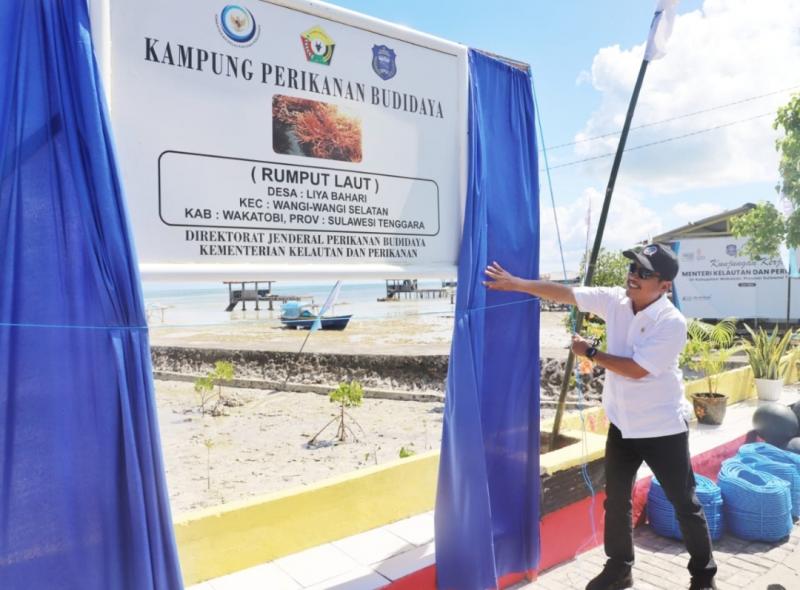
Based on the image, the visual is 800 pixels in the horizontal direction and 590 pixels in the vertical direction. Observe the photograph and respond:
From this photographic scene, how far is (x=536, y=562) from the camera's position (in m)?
3.04

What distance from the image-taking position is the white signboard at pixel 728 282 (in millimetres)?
16562

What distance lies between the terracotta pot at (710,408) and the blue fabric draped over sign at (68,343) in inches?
213

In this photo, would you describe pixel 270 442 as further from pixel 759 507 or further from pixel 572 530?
pixel 759 507

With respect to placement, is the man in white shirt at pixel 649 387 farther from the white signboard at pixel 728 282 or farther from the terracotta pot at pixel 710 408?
the white signboard at pixel 728 282

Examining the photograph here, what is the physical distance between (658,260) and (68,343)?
8.16ft

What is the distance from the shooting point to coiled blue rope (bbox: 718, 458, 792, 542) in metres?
3.63

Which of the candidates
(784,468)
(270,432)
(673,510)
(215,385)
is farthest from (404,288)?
(215,385)

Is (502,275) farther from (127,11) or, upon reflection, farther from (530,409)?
(127,11)

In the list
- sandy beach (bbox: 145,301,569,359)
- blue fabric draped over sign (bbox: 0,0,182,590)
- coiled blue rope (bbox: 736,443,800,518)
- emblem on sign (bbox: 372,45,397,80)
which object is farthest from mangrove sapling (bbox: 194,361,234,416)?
blue fabric draped over sign (bbox: 0,0,182,590)

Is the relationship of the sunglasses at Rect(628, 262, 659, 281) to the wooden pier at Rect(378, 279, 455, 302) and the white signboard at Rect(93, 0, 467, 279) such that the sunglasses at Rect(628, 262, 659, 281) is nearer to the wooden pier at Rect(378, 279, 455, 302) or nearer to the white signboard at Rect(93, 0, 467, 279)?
the white signboard at Rect(93, 0, 467, 279)

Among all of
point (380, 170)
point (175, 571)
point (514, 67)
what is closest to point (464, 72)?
point (514, 67)

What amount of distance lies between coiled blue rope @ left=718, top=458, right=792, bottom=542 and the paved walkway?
0.08 meters

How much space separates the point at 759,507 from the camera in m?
3.64

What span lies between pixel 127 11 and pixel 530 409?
8.40 feet
